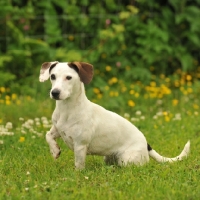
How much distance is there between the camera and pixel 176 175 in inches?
214

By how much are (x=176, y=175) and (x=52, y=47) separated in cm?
548

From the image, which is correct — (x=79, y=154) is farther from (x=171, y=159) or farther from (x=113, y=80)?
(x=113, y=80)

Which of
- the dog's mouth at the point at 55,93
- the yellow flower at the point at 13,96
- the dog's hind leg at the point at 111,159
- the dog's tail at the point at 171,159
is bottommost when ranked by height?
the yellow flower at the point at 13,96

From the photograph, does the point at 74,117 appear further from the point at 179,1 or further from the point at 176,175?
the point at 179,1

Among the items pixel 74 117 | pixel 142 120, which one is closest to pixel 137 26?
pixel 142 120

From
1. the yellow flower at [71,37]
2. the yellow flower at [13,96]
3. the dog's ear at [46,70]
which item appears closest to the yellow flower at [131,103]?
the yellow flower at [13,96]

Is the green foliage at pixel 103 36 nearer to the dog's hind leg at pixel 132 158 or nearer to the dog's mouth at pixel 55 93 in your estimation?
the dog's hind leg at pixel 132 158

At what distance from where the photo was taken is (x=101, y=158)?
21.3ft

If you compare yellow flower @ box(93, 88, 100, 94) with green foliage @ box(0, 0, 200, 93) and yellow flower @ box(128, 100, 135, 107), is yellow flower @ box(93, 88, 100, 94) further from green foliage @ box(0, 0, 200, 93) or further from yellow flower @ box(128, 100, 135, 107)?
yellow flower @ box(128, 100, 135, 107)

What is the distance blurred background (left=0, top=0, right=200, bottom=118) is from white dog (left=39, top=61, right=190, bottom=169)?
2994mm

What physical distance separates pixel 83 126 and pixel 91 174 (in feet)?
1.54

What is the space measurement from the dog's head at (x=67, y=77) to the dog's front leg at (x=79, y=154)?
517mm

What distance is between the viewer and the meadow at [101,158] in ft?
16.2

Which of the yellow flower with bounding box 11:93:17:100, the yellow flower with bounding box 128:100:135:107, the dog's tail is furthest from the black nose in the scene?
the yellow flower with bounding box 128:100:135:107
